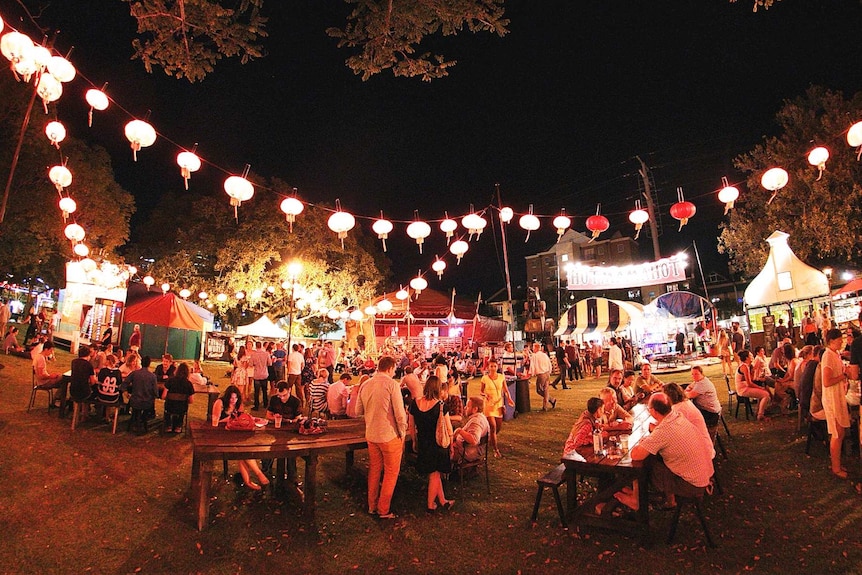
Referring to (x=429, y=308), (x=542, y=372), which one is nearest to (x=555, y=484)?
(x=542, y=372)

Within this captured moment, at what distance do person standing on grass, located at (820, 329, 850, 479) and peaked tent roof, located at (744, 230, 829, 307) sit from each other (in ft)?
41.8

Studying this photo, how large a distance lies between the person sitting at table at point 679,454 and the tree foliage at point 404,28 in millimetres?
4632

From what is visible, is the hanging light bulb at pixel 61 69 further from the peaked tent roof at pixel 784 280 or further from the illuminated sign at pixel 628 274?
the peaked tent roof at pixel 784 280

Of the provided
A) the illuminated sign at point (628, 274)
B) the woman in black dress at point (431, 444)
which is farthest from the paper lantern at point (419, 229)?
the illuminated sign at point (628, 274)

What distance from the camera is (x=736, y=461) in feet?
21.9

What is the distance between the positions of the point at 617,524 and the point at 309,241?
20.6 metres

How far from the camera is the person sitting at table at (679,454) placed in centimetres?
411

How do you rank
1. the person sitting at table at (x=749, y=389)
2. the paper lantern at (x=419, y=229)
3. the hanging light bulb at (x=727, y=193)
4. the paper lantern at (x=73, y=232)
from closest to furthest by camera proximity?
the person sitting at table at (x=749, y=389) < the hanging light bulb at (x=727, y=193) < the paper lantern at (x=419, y=229) < the paper lantern at (x=73, y=232)

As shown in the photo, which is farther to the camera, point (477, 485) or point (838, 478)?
point (477, 485)

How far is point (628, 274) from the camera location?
16938 millimetres

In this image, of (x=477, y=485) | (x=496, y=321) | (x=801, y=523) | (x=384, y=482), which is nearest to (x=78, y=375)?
(x=384, y=482)

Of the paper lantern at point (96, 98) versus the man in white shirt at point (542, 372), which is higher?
the paper lantern at point (96, 98)

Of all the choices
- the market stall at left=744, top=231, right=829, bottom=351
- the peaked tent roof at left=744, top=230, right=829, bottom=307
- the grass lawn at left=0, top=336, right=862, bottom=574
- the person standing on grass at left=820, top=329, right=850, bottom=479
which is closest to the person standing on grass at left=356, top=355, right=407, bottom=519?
the grass lawn at left=0, top=336, right=862, bottom=574

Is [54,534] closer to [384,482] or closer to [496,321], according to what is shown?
[384,482]
